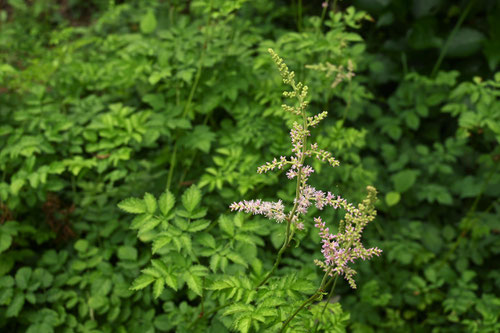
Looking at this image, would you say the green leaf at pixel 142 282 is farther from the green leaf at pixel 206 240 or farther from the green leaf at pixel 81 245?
the green leaf at pixel 81 245

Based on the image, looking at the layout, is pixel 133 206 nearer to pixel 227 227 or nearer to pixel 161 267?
pixel 161 267

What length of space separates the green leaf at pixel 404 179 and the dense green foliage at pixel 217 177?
1 centimetres

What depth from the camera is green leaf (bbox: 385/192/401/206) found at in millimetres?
3232

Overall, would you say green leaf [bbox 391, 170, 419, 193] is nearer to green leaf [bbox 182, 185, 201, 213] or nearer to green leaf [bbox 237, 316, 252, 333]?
green leaf [bbox 182, 185, 201, 213]

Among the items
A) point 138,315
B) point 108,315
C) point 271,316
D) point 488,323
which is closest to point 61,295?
point 108,315

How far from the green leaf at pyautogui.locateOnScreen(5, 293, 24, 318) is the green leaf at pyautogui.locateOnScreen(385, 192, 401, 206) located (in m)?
2.50

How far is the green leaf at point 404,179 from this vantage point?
3.31 meters

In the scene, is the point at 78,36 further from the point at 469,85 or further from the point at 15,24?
the point at 469,85

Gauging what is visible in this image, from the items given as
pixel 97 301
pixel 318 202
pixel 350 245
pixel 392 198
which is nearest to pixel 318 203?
pixel 318 202

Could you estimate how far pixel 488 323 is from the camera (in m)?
2.32

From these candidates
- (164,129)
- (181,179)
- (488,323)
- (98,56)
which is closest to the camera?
(488,323)

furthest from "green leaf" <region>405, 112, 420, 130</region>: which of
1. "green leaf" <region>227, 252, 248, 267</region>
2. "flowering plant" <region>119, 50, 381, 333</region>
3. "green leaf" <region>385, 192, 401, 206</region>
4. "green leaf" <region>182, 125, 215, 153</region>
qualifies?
"green leaf" <region>227, 252, 248, 267</region>

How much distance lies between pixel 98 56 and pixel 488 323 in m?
3.24

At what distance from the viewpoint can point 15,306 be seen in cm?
221
